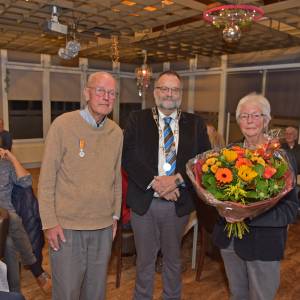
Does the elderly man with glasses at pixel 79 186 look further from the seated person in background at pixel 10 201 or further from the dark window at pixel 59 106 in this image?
the dark window at pixel 59 106

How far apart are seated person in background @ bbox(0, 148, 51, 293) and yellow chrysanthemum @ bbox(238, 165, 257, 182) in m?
1.97

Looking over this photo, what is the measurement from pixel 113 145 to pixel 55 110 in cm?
755

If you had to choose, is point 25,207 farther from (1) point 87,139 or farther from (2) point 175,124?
(2) point 175,124

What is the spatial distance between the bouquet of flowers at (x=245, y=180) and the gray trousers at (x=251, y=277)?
1.00 ft

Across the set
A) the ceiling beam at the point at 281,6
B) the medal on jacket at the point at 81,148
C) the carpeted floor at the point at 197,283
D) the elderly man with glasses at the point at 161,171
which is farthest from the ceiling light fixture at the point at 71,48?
the medal on jacket at the point at 81,148

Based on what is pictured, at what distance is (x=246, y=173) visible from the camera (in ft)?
4.68

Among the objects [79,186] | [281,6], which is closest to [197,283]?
[79,186]

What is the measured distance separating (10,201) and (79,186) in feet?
4.04

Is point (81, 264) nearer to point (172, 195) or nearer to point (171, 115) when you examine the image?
point (172, 195)

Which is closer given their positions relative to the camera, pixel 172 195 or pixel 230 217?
pixel 230 217

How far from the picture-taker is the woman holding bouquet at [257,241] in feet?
5.38

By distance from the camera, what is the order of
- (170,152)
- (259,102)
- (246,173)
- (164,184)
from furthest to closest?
(170,152)
(164,184)
(259,102)
(246,173)

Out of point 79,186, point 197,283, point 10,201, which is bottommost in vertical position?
point 197,283

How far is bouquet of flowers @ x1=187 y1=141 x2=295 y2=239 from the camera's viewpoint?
145 cm
